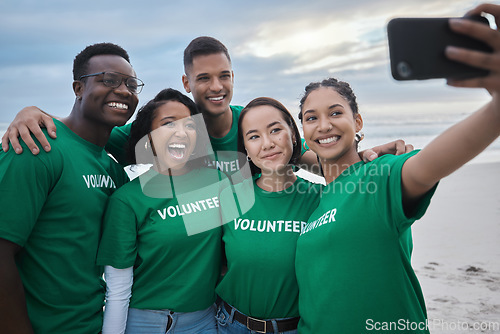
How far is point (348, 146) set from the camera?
2.27 m

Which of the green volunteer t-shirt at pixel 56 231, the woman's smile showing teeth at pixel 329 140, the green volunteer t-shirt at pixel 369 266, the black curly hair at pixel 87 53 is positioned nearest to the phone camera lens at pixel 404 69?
the green volunteer t-shirt at pixel 369 266

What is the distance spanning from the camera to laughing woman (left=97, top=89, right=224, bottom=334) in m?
2.33

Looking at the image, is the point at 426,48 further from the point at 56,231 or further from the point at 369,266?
the point at 56,231

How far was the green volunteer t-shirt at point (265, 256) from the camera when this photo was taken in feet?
→ 7.27

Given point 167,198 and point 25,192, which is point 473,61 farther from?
point 25,192

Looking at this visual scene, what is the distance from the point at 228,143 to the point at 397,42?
2556 mm

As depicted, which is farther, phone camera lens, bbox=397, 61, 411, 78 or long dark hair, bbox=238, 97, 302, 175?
long dark hair, bbox=238, 97, 302, 175

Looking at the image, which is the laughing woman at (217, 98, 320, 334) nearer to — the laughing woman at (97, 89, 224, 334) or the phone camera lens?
the laughing woman at (97, 89, 224, 334)

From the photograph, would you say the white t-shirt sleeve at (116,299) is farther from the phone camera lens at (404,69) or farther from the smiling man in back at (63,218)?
the phone camera lens at (404,69)

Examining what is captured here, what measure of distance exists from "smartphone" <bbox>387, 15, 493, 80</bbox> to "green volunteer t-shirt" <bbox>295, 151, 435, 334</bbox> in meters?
0.71

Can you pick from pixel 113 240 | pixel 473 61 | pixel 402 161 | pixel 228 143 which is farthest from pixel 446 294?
pixel 473 61

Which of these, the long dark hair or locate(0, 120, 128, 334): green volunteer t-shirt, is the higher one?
the long dark hair

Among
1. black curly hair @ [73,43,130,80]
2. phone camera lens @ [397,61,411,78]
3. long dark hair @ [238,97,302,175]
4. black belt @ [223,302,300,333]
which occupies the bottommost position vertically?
black belt @ [223,302,300,333]

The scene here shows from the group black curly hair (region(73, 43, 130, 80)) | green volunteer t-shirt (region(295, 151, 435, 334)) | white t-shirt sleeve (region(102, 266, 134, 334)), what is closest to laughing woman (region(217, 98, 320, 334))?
green volunteer t-shirt (region(295, 151, 435, 334))
